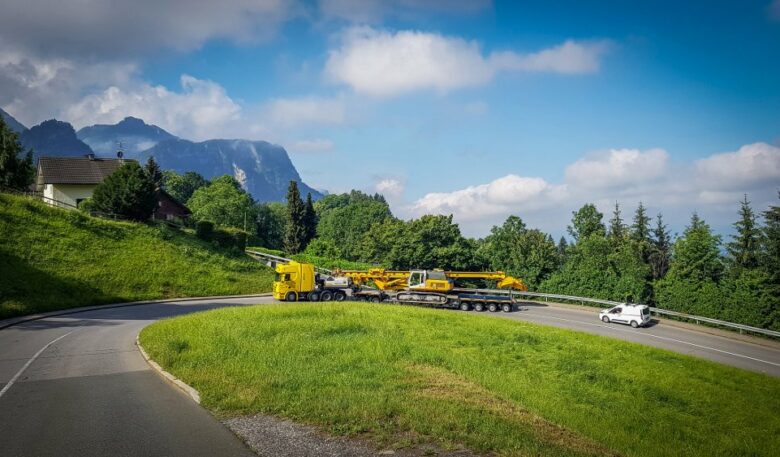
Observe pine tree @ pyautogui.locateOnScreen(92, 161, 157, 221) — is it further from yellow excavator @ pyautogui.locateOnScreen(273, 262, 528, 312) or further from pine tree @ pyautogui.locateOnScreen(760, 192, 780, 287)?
pine tree @ pyautogui.locateOnScreen(760, 192, 780, 287)

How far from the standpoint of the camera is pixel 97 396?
40.7 ft

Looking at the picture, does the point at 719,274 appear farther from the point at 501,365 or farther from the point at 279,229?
the point at 279,229

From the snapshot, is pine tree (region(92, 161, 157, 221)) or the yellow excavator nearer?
the yellow excavator

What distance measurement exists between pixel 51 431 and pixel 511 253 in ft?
183

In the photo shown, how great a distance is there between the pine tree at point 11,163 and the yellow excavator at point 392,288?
33.9 meters

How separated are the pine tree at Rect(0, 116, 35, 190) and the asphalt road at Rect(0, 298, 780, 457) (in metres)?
32.0

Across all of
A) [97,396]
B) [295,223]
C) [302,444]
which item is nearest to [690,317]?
[302,444]

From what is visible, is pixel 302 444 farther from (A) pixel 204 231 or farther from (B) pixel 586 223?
(B) pixel 586 223

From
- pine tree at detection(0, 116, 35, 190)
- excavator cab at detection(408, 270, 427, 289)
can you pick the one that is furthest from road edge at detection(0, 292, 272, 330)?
pine tree at detection(0, 116, 35, 190)

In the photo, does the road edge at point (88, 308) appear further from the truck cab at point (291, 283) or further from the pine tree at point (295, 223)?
the pine tree at point (295, 223)

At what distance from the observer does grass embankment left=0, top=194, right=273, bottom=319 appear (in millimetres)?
30984

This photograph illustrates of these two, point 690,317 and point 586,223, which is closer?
point 690,317

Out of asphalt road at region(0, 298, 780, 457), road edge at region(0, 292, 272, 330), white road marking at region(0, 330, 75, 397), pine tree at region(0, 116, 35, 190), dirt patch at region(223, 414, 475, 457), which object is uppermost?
pine tree at region(0, 116, 35, 190)

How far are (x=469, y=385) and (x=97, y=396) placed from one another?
10278 mm
